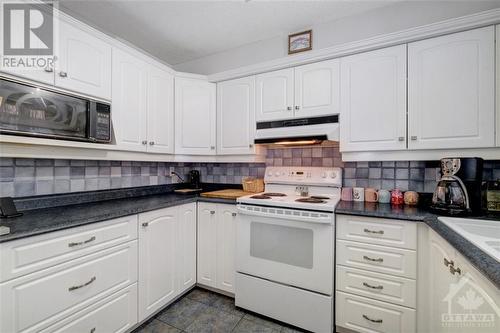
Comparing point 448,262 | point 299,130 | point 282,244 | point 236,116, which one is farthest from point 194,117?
point 448,262

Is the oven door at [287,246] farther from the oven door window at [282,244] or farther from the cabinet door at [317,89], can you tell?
the cabinet door at [317,89]

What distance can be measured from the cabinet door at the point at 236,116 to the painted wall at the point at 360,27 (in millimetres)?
345

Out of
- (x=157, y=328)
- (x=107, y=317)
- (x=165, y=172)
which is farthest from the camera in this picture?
(x=165, y=172)

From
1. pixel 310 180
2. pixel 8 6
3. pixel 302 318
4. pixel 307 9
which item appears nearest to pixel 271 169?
pixel 310 180

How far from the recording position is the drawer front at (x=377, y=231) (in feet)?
4.60

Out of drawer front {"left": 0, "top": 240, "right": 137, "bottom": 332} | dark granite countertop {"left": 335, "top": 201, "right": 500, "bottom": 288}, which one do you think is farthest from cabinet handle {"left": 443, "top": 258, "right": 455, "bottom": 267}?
drawer front {"left": 0, "top": 240, "right": 137, "bottom": 332}

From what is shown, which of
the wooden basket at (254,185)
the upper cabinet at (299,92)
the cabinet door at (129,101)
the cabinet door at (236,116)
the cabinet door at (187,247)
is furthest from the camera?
the wooden basket at (254,185)

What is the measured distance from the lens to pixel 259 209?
1.76 meters

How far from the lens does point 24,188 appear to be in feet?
4.92

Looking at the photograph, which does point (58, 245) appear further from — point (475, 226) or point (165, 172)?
point (475, 226)

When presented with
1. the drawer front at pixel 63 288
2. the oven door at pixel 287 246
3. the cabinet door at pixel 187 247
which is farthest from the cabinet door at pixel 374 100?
the drawer front at pixel 63 288

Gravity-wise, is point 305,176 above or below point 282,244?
above

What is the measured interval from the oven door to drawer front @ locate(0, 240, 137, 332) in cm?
86

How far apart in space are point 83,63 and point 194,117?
1.02 meters
